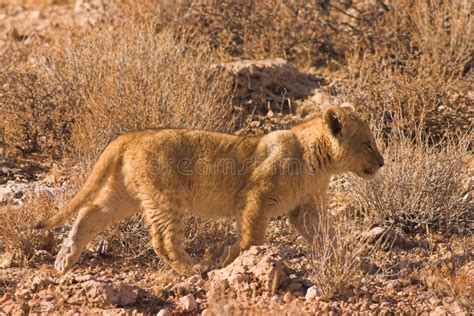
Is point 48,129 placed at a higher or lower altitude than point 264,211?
lower

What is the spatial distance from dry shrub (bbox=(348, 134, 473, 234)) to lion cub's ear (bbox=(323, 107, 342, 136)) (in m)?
1.10

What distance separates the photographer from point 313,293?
6.71 metres

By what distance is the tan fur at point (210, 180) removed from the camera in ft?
23.7

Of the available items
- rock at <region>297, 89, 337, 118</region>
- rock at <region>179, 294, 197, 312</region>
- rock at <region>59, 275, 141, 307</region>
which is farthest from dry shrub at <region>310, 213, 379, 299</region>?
rock at <region>297, 89, 337, 118</region>

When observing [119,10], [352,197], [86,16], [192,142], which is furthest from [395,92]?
[86,16]

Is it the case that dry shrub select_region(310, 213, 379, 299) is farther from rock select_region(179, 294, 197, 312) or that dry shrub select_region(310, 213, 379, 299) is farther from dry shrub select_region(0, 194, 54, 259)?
dry shrub select_region(0, 194, 54, 259)

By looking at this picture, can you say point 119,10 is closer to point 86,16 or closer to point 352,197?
point 86,16

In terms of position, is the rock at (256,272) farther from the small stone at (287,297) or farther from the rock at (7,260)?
the rock at (7,260)

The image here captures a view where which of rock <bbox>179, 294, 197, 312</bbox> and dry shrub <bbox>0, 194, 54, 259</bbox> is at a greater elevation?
rock <bbox>179, 294, 197, 312</bbox>

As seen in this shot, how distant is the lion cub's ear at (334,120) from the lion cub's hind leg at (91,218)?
68.4 inches

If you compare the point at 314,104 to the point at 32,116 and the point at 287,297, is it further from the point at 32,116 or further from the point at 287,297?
the point at 287,297

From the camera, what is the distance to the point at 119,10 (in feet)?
44.4

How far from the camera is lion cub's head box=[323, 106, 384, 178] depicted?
7.61 m

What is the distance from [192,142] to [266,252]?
1.18m
